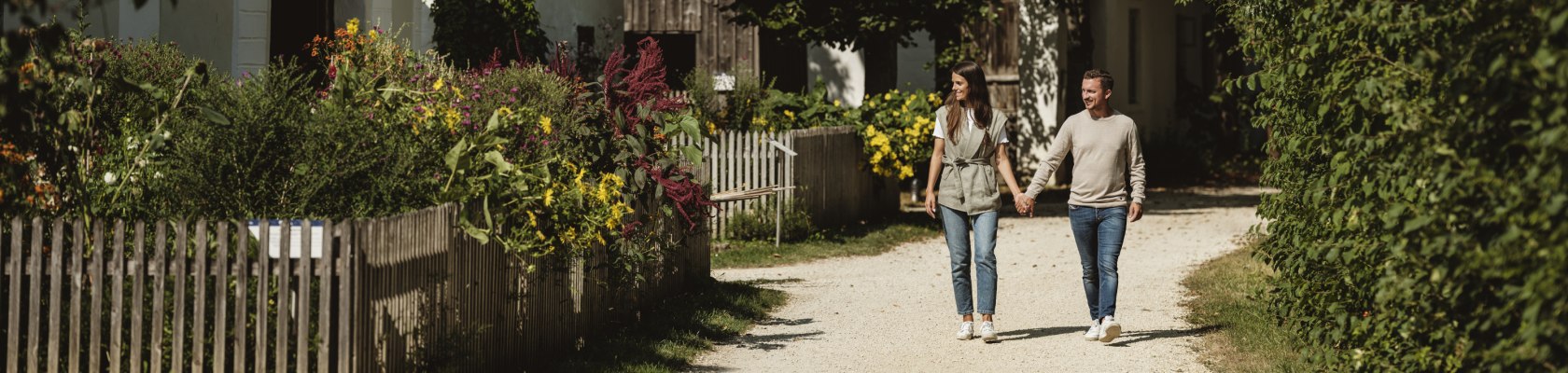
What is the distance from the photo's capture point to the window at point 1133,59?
24172 mm

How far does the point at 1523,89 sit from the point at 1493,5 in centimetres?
26

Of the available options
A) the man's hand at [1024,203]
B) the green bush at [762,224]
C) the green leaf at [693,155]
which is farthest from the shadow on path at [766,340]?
the green bush at [762,224]

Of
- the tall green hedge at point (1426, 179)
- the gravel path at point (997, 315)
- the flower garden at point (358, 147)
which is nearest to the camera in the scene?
the tall green hedge at point (1426, 179)

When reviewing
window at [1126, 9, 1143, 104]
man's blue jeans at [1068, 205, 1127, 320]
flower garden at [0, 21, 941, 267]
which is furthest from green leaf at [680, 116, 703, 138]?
window at [1126, 9, 1143, 104]

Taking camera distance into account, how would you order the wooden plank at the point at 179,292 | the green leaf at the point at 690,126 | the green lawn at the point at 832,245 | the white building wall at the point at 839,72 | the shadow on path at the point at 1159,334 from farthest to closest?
the white building wall at the point at 839,72 < the green lawn at the point at 832,245 < the shadow on path at the point at 1159,334 < the green leaf at the point at 690,126 < the wooden plank at the point at 179,292

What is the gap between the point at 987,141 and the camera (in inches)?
325

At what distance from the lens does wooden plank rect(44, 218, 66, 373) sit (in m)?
5.65

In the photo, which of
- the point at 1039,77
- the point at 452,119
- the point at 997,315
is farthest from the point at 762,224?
the point at 1039,77

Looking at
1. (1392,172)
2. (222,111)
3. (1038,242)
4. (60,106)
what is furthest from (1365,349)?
(1038,242)

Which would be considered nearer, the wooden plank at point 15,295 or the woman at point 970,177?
the wooden plank at point 15,295

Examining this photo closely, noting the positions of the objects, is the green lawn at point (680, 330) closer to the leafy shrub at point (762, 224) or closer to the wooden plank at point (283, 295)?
the wooden plank at point (283, 295)

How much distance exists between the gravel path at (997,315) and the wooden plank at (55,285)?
2.85 metres

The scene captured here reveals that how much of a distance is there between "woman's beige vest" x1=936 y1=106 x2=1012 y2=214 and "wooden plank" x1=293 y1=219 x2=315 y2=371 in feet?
11.7

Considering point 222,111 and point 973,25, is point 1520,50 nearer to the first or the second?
point 222,111
